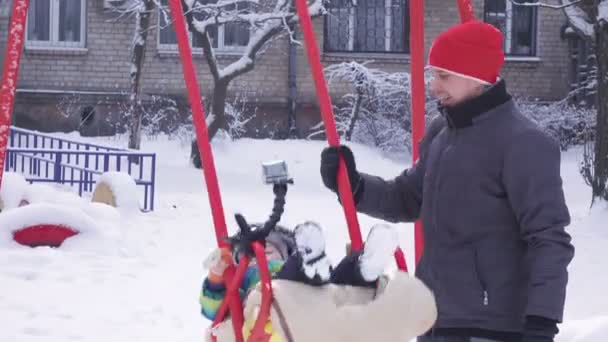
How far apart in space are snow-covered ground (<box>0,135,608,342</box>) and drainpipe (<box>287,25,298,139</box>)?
4755 millimetres

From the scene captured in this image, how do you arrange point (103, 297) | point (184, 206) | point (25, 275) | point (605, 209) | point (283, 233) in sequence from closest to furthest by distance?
point (283, 233) → point (103, 297) → point (25, 275) → point (605, 209) → point (184, 206)

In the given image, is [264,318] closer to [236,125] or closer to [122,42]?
[236,125]

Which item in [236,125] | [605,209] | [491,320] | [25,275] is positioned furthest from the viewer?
[236,125]

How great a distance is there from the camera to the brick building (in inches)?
718

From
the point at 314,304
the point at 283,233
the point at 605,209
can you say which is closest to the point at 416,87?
the point at 283,233

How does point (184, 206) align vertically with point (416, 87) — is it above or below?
below

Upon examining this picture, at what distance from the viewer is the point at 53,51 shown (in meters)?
18.6

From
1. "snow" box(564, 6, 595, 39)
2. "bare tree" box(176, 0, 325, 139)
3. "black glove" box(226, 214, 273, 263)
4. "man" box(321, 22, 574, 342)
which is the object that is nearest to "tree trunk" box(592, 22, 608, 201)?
"snow" box(564, 6, 595, 39)

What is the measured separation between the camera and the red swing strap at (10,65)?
3307mm

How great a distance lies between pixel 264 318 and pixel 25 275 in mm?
5183

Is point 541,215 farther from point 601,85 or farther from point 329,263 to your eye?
point 601,85

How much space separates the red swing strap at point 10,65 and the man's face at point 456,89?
4.51 feet

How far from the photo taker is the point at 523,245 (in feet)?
8.07

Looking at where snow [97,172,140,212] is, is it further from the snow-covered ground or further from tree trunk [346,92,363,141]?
tree trunk [346,92,363,141]
